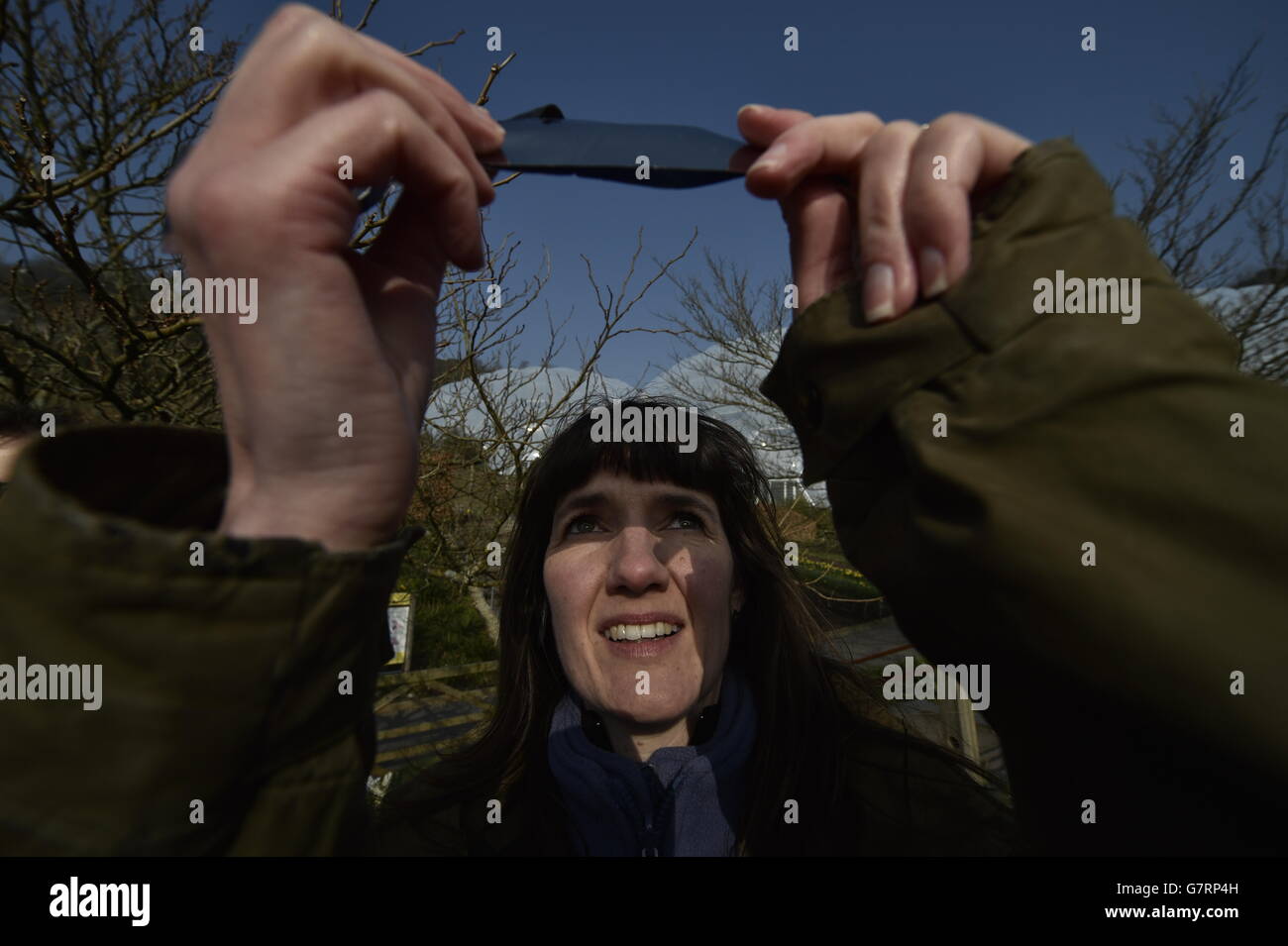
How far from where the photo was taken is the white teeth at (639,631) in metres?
1.63

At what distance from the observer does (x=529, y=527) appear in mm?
2125

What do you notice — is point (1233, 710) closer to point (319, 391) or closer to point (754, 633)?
point (319, 391)

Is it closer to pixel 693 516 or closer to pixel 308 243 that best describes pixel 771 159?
pixel 308 243

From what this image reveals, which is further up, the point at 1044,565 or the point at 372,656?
the point at 1044,565

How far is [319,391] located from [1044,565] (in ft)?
2.90

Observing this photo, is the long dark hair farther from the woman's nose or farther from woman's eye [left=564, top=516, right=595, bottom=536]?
the woman's nose

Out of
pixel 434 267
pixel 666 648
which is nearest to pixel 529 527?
pixel 666 648

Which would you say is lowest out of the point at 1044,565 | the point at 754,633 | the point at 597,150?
the point at 754,633

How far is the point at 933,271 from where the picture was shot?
2.48 feet

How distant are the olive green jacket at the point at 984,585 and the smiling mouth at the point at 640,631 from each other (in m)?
0.89

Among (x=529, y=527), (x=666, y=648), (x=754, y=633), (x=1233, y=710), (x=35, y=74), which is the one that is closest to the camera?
(x=1233, y=710)

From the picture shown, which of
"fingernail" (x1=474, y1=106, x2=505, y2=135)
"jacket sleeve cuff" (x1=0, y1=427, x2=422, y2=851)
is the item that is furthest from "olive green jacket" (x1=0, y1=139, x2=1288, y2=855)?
"fingernail" (x1=474, y1=106, x2=505, y2=135)

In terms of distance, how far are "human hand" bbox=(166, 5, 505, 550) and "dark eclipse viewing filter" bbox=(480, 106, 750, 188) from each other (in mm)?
93

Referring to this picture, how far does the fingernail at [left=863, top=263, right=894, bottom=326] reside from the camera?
759 mm
